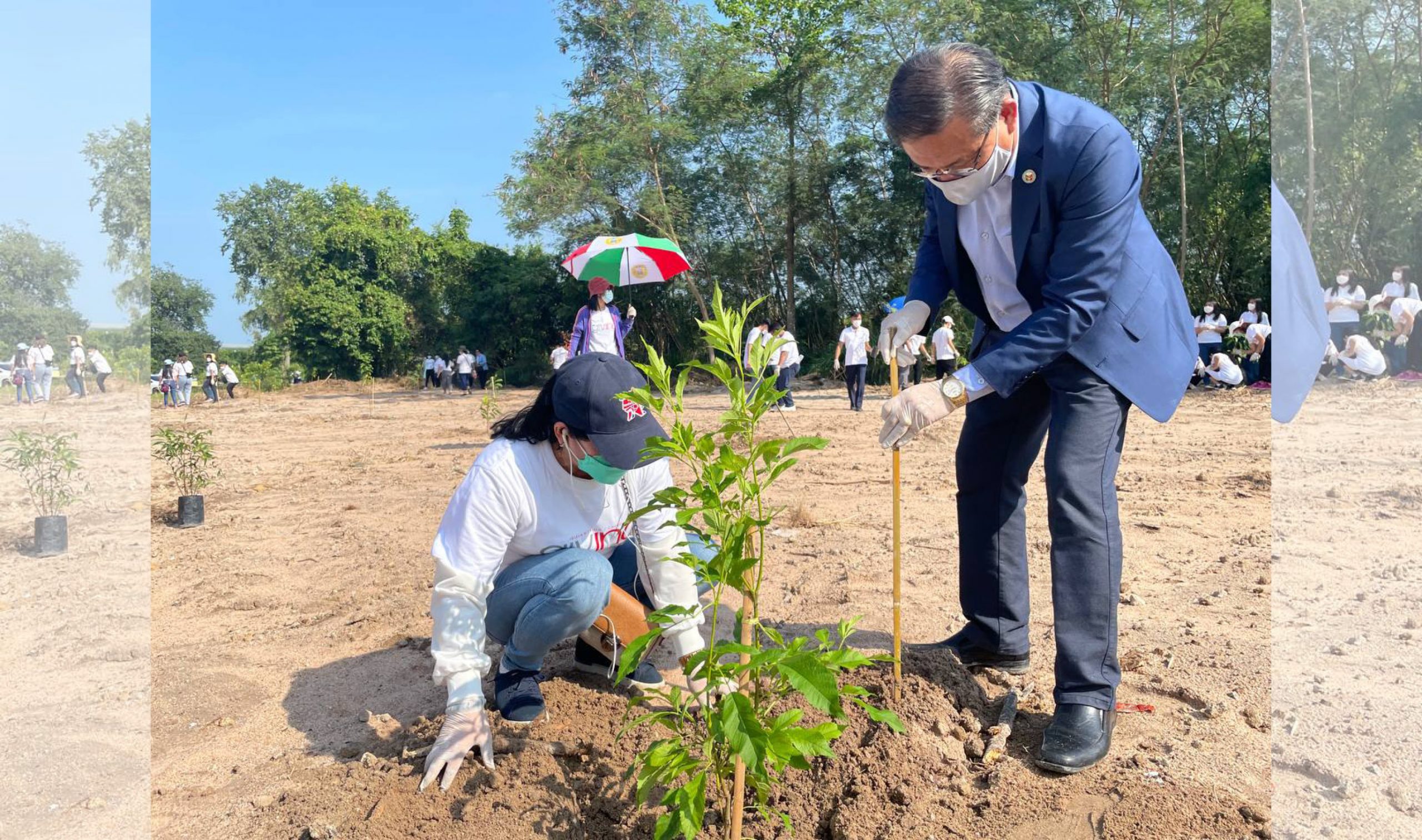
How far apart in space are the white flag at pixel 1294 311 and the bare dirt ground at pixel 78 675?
10.6ft

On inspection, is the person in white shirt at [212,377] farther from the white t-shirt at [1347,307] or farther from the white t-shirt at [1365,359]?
the white t-shirt at [1365,359]

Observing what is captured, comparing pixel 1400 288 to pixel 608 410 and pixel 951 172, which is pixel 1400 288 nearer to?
pixel 951 172

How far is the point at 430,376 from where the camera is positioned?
2961 cm

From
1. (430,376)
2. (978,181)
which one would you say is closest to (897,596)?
(978,181)

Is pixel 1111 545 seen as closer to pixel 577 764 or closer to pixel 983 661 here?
pixel 983 661

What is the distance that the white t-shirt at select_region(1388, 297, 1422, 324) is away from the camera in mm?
10165

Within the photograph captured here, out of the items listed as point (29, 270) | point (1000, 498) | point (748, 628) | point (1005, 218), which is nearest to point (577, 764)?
point (748, 628)

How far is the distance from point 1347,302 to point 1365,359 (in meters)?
1.86

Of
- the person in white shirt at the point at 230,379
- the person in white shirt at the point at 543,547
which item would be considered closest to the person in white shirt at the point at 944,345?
the person in white shirt at the point at 543,547

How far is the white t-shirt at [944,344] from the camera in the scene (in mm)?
14875

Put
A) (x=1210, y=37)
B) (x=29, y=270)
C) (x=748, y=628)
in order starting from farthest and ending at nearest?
(x=1210, y=37), (x=29, y=270), (x=748, y=628)

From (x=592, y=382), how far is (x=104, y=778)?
73.0 inches

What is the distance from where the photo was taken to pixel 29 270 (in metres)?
7.44

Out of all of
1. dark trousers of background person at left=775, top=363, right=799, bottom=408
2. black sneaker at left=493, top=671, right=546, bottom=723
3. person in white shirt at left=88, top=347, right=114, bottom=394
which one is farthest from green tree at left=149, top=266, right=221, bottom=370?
black sneaker at left=493, top=671, right=546, bottom=723
